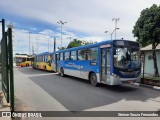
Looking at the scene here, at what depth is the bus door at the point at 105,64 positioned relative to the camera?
10711 millimetres

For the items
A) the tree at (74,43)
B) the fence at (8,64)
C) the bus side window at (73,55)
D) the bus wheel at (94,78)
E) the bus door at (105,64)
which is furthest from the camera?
the tree at (74,43)

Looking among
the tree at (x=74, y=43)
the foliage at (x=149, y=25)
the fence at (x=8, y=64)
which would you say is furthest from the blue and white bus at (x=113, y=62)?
the tree at (x=74, y=43)

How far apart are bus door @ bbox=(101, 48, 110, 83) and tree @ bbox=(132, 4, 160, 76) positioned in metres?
7.18

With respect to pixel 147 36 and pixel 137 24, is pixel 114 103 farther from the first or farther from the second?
pixel 137 24

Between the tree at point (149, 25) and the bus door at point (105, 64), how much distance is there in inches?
283

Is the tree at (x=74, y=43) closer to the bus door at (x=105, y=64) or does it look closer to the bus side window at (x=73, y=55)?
the bus side window at (x=73, y=55)

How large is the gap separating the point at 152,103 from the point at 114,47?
3.65m

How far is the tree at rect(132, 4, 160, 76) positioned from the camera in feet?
53.1

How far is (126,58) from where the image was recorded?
10.4 metres

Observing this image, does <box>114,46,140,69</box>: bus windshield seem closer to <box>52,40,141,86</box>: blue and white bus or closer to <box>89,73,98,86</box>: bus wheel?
<box>52,40,141,86</box>: blue and white bus

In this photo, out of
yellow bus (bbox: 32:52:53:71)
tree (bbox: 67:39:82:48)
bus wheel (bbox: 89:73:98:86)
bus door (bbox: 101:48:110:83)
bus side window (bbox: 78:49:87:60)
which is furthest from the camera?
tree (bbox: 67:39:82:48)

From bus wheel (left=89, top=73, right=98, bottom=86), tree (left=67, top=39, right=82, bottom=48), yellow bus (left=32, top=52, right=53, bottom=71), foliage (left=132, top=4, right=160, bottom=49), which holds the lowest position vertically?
bus wheel (left=89, top=73, right=98, bottom=86)

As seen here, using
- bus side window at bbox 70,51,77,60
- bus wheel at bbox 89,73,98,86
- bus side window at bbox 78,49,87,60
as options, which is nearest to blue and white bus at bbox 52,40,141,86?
bus wheel at bbox 89,73,98,86

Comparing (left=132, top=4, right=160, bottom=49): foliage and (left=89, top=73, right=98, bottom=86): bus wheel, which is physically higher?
(left=132, top=4, right=160, bottom=49): foliage
